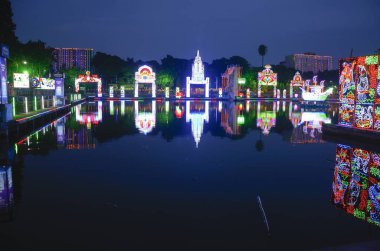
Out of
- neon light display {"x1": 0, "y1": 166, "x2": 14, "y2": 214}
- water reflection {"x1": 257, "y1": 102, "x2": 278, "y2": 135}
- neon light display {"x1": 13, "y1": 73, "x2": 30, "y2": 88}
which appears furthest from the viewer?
neon light display {"x1": 13, "y1": 73, "x2": 30, "y2": 88}

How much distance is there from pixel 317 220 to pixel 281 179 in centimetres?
243

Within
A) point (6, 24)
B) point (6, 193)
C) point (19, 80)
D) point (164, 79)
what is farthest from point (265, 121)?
point (164, 79)

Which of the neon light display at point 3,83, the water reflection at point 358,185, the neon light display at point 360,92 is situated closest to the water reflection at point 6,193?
the water reflection at point 358,185

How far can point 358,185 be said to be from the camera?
7242 millimetres

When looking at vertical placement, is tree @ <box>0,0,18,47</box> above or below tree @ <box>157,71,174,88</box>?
above

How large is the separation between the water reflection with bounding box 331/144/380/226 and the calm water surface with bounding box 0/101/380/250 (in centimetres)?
3

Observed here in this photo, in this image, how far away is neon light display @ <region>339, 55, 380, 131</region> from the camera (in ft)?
42.8

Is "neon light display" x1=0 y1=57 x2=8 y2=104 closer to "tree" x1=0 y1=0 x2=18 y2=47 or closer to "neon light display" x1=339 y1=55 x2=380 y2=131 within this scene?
"neon light display" x1=339 y1=55 x2=380 y2=131

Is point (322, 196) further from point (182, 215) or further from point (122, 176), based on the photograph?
point (122, 176)

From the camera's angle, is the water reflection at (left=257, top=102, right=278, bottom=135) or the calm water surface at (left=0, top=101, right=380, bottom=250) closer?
the calm water surface at (left=0, top=101, right=380, bottom=250)

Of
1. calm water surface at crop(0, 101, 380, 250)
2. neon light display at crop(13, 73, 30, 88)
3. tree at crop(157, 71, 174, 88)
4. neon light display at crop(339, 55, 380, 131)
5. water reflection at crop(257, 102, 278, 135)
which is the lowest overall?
calm water surface at crop(0, 101, 380, 250)

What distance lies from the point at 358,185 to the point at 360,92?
26.0 ft

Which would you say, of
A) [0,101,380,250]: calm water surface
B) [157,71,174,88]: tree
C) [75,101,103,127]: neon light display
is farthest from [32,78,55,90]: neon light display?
[0,101,380,250]: calm water surface

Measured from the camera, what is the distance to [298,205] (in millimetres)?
6020
